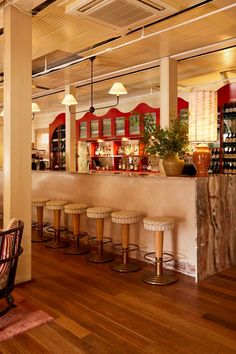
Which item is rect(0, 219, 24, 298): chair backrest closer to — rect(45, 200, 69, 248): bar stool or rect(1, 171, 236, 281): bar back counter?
rect(1, 171, 236, 281): bar back counter

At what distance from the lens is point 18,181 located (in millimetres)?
3396

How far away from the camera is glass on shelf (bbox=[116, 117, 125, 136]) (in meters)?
7.92

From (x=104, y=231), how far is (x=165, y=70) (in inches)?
102

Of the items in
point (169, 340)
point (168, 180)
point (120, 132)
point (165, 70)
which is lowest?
point (169, 340)

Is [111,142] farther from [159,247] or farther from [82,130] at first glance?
[159,247]

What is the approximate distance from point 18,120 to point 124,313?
6.92 feet

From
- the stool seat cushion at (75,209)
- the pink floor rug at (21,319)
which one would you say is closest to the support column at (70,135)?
the stool seat cushion at (75,209)

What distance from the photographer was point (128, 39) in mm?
4410

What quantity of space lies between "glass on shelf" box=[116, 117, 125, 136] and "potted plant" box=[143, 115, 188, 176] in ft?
12.5

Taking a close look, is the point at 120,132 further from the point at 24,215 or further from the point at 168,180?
the point at 24,215

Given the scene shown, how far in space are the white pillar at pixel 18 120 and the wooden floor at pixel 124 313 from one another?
547 millimetres

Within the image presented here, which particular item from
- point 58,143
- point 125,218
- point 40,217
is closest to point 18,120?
point 125,218

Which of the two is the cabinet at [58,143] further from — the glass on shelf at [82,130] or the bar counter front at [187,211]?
the bar counter front at [187,211]

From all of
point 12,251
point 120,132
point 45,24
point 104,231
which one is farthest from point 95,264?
point 120,132
